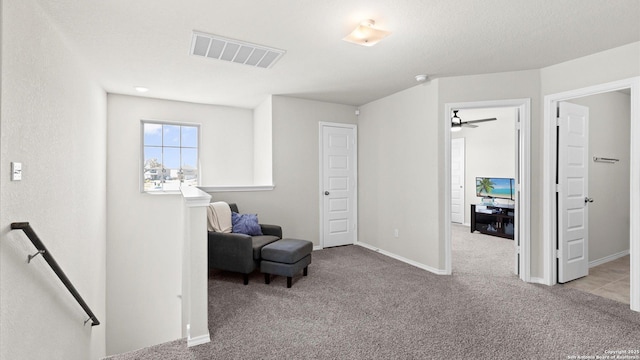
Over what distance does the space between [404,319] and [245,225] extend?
2.23 m

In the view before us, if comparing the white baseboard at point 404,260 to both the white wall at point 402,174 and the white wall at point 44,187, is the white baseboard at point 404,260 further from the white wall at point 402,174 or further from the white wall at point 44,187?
the white wall at point 44,187

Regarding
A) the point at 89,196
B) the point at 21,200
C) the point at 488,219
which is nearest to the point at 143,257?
the point at 89,196

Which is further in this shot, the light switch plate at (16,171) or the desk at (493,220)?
the desk at (493,220)

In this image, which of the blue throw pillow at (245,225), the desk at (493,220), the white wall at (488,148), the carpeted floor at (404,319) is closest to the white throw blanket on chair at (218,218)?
the blue throw pillow at (245,225)

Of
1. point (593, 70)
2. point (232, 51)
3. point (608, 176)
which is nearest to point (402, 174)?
point (593, 70)

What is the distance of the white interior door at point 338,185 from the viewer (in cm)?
507

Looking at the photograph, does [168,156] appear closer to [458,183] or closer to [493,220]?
[493,220]

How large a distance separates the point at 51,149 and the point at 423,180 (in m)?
3.95

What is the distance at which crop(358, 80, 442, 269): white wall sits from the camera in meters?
3.88

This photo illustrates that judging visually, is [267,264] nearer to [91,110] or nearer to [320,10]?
[320,10]

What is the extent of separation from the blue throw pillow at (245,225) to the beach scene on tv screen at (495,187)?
18.2ft

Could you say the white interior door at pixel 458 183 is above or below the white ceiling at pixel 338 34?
below

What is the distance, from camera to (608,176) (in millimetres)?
4258

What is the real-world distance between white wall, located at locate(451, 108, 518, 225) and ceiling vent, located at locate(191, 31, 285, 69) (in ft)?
15.3
